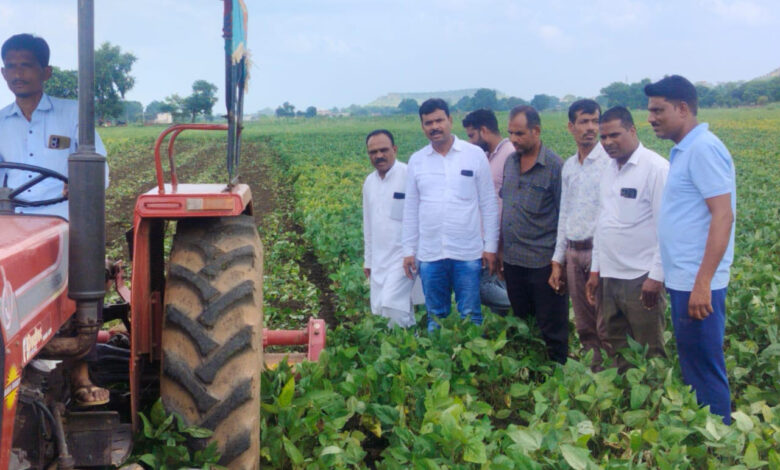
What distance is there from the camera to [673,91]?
4125mm

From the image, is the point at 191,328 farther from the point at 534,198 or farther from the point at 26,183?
the point at 534,198

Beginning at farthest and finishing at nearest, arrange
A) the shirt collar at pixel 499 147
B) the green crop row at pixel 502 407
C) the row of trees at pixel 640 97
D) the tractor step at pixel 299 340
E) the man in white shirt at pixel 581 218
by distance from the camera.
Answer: the row of trees at pixel 640 97
the shirt collar at pixel 499 147
the man in white shirt at pixel 581 218
the tractor step at pixel 299 340
the green crop row at pixel 502 407

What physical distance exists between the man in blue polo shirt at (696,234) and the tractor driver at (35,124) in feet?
9.02

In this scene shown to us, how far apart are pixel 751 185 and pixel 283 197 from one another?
32.0ft

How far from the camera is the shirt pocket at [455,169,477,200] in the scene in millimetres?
5566

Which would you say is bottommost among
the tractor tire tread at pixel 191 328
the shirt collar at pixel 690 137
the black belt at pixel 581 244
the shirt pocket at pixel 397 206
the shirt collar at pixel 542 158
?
the tractor tire tread at pixel 191 328

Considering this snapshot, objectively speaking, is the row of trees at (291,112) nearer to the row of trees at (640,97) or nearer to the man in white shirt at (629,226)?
the row of trees at (640,97)

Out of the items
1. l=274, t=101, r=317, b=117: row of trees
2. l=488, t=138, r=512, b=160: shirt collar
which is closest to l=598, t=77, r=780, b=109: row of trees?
l=274, t=101, r=317, b=117: row of trees

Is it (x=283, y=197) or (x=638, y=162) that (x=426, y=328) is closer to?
(x=638, y=162)

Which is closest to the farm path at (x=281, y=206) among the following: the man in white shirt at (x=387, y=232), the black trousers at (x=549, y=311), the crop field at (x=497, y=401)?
the crop field at (x=497, y=401)

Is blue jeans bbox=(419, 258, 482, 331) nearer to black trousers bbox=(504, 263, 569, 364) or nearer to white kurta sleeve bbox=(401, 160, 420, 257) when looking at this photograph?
white kurta sleeve bbox=(401, 160, 420, 257)

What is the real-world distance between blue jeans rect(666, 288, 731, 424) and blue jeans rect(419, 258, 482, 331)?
173cm

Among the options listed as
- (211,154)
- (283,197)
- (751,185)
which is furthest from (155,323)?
(211,154)

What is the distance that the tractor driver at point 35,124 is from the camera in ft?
11.2
